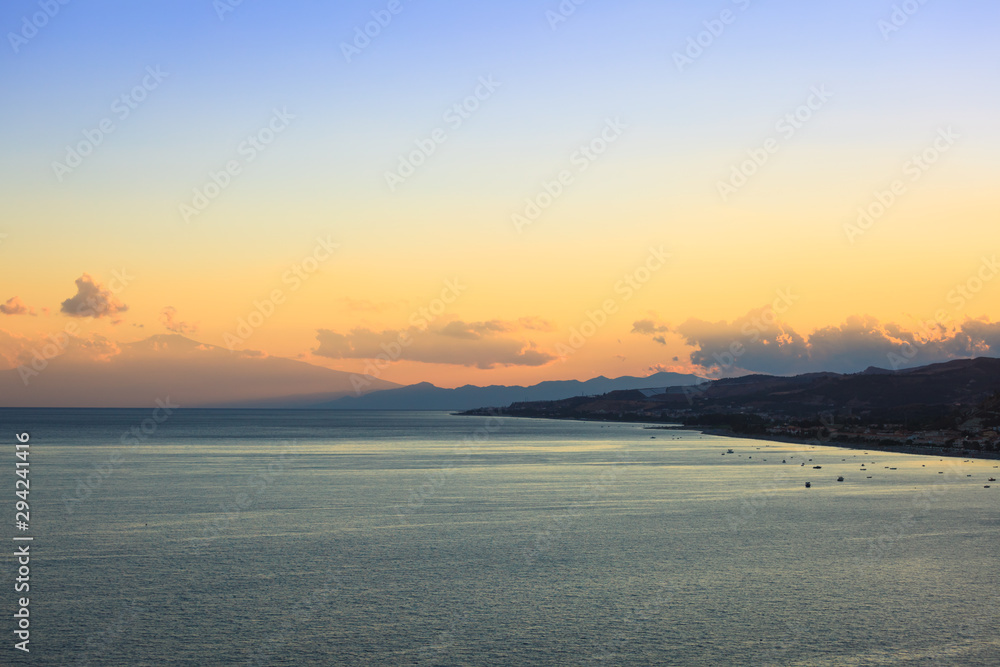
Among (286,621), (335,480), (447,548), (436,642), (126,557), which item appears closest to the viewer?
(436,642)

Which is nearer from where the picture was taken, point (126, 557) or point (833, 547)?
point (126, 557)

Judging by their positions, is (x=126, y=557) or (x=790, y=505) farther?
(x=790, y=505)

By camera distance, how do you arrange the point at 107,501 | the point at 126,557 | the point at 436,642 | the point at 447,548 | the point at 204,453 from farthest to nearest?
1. the point at 204,453
2. the point at 107,501
3. the point at 447,548
4. the point at 126,557
5. the point at 436,642

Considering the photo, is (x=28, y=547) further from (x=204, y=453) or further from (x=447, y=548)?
(x=204, y=453)

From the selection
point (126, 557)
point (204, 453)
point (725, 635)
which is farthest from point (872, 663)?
point (204, 453)

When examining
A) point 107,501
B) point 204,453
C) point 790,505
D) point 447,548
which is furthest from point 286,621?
point 204,453

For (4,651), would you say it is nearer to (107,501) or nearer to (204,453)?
(107,501)
